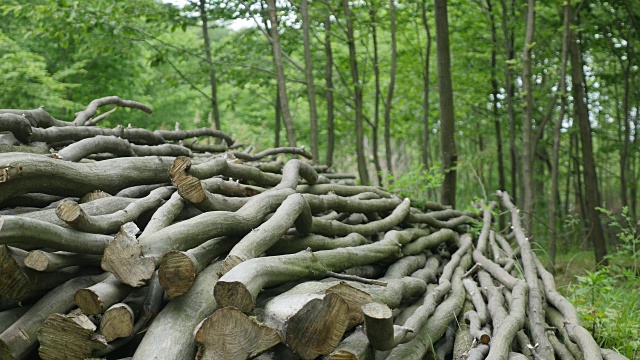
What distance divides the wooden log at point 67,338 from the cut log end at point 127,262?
0.27 m

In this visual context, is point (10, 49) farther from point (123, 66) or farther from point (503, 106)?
point (503, 106)

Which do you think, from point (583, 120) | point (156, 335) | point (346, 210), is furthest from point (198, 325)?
point (583, 120)

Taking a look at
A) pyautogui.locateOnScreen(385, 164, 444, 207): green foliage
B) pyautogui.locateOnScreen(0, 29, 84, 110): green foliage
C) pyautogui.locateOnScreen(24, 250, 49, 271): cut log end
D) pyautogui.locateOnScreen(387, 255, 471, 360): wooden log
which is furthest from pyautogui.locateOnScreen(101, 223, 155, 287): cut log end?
pyautogui.locateOnScreen(0, 29, 84, 110): green foliage

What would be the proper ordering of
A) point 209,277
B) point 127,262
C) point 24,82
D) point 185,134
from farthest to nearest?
point 24,82, point 185,134, point 209,277, point 127,262

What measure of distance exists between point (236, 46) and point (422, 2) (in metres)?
3.88

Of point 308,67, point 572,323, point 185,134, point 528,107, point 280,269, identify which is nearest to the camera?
point 280,269

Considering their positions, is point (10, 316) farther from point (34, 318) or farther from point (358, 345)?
point (358, 345)

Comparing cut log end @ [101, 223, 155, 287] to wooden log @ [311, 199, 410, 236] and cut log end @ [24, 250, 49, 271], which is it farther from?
wooden log @ [311, 199, 410, 236]

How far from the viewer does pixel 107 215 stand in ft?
10.5

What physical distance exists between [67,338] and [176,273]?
20.5 inches

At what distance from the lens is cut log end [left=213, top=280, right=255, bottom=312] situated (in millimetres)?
2703

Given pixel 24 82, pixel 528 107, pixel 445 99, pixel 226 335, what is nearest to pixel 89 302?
pixel 226 335

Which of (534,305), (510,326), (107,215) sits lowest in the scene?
(534,305)

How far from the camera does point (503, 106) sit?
1516cm
